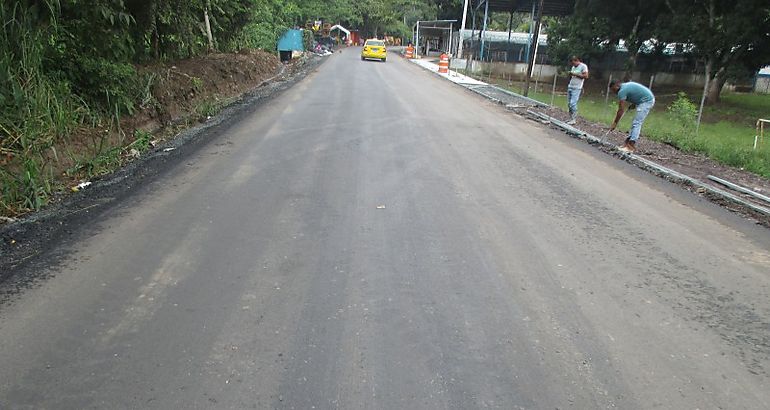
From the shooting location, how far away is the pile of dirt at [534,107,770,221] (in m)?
7.98

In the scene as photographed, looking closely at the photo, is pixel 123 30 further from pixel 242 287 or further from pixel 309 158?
pixel 242 287

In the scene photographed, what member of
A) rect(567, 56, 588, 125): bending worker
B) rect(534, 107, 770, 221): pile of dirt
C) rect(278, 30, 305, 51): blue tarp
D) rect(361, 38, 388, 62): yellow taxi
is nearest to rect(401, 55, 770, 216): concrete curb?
rect(534, 107, 770, 221): pile of dirt

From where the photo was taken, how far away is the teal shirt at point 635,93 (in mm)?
9812

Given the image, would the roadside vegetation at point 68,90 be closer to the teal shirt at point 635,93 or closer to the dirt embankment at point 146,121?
the dirt embankment at point 146,121

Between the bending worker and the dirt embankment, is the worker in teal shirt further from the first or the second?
the dirt embankment

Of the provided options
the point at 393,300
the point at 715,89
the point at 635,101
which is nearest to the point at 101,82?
the point at 393,300

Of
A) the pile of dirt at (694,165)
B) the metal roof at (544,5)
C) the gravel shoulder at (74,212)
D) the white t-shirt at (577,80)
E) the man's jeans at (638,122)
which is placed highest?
the metal roof at (544,5)

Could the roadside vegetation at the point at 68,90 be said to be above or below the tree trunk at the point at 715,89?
above

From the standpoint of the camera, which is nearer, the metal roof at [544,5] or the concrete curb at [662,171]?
the concrete curb at [662,171]

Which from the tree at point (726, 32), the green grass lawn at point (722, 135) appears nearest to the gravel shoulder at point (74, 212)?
the green grass lawn at point (722, 135)

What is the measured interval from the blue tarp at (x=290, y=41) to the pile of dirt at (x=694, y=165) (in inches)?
996

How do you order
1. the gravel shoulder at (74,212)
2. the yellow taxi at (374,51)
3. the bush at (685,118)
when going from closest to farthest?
the gravel shoulder at (74,212) < the bush at (685,118) < the yellow taxi at (374,51)

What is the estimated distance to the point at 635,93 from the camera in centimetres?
985

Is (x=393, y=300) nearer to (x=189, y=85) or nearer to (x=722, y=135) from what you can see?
(x=189, y=85)
